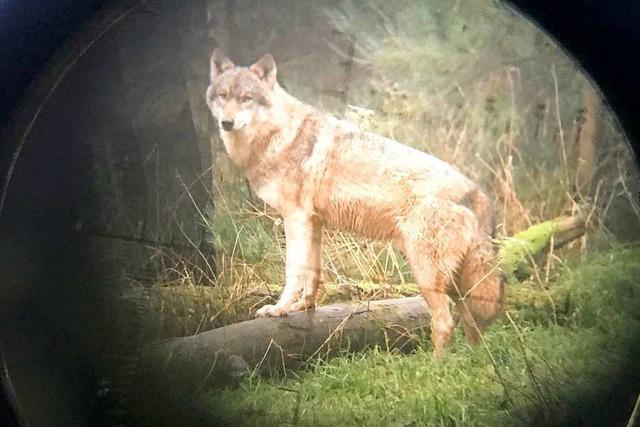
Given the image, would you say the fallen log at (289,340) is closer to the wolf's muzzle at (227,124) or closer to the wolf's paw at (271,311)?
the wolf's paw at (271,311)

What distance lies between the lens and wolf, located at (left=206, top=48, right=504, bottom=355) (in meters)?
1.26

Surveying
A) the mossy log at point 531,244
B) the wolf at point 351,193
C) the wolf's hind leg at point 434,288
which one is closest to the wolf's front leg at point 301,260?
the wolf at point 351,193

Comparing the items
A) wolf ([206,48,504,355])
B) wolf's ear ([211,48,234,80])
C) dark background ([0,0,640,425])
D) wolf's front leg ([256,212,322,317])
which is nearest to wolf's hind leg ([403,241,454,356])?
wolf ([206,48,504,355])

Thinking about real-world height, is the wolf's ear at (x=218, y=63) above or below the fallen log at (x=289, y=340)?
above

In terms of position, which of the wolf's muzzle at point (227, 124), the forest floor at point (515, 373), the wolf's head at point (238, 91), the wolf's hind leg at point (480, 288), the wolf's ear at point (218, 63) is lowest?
the forest floor at point (515, 373)

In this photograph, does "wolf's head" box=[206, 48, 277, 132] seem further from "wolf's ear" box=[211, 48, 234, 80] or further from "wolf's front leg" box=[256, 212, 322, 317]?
"wolf's front leg" box=[256, 212, 322, 317]

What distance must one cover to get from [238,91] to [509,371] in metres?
0.53

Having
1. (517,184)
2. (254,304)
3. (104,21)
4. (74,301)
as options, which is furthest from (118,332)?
(517,184)

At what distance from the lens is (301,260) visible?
1.28 m

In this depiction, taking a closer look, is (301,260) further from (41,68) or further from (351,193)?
(41,68)

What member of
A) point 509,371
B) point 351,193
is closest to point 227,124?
point 351,193

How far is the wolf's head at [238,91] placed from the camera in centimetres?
127

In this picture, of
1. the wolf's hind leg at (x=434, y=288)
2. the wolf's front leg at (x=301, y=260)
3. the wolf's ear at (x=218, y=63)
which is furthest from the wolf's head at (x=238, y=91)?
the wolf's hind leg at (x=434, y=288)

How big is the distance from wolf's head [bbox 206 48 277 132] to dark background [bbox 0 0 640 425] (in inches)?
8.1
